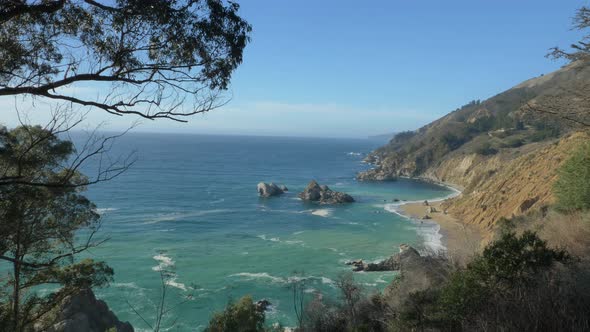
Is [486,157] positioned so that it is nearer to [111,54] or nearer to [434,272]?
[434,272]

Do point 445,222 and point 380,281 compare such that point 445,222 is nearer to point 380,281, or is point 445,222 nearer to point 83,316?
point 380,281

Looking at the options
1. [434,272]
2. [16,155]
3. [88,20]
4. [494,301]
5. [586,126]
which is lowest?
[434,272]

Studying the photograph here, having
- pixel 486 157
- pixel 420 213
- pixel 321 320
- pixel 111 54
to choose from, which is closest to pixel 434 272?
pixel 321 320

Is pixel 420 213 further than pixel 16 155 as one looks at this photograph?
Yes

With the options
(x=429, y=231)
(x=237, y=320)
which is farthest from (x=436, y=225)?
(x=237, y=320)

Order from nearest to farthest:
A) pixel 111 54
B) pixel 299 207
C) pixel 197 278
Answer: pixel 111 54 < pixel 197 278 < pixel 299 207

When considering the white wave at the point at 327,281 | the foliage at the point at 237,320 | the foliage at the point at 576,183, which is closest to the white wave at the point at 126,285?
the foliage at the point at 237,320
